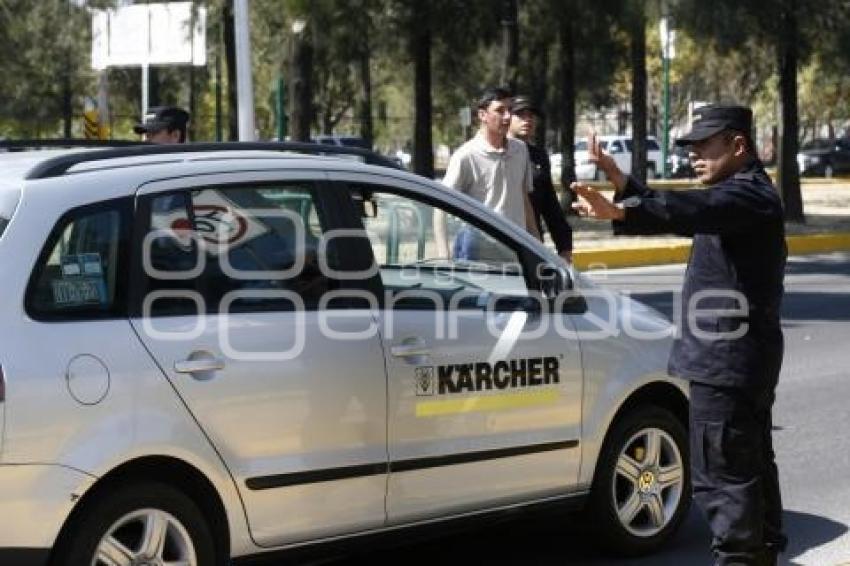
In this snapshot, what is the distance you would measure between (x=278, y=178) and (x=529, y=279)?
3.78ft

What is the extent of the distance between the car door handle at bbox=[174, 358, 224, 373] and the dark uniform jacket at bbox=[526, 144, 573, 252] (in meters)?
4.18

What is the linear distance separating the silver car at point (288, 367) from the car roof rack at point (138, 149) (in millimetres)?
25

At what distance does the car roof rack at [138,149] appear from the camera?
4332 mm

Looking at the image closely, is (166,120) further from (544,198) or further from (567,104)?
(567,104)

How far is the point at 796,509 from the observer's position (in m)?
6.48

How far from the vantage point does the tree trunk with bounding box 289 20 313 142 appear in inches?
894

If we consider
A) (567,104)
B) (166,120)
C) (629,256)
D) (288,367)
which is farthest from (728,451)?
(567,104)

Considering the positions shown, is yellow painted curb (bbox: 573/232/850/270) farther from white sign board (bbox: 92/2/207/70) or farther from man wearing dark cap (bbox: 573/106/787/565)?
man wearing dark cap (bbox: 573/106/787/565)

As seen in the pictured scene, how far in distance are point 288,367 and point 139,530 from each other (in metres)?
0.70

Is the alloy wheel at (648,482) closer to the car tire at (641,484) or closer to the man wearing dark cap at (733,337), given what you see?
the car tire at (641,484)

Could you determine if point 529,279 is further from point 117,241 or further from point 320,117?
point 320,117

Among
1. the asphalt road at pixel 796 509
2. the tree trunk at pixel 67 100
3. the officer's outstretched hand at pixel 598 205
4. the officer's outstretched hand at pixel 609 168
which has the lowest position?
the asphalt road at pixel 796 509

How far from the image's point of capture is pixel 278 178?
4.71 m

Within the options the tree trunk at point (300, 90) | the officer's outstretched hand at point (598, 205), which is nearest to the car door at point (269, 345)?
the officer's outstretched hand at point (598, 205)
